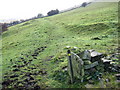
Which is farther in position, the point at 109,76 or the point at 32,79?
the point at 32,79

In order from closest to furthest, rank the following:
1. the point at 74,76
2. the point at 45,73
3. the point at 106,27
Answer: the point at 74,76 < the point at 45,73 < the point at 106,27

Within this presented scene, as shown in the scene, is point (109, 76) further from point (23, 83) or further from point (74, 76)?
point (23, 83)

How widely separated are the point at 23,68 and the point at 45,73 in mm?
3763

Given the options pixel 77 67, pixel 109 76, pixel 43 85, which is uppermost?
pixel 77 67

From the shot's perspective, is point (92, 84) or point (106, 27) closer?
point (92, 84)

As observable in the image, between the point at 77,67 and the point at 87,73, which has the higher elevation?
the point at 77,67

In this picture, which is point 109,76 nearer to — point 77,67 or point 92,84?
point 92,84

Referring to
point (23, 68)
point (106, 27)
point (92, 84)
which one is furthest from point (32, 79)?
point (106, 27)

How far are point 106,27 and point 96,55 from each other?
19.0m

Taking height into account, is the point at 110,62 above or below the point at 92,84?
above

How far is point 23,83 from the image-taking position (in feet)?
42.1

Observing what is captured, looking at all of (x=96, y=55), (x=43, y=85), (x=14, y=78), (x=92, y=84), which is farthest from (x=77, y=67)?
(x=14, y=78)

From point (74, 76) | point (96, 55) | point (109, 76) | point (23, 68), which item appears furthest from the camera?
point (23, 68)

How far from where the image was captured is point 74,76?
37.6ft
